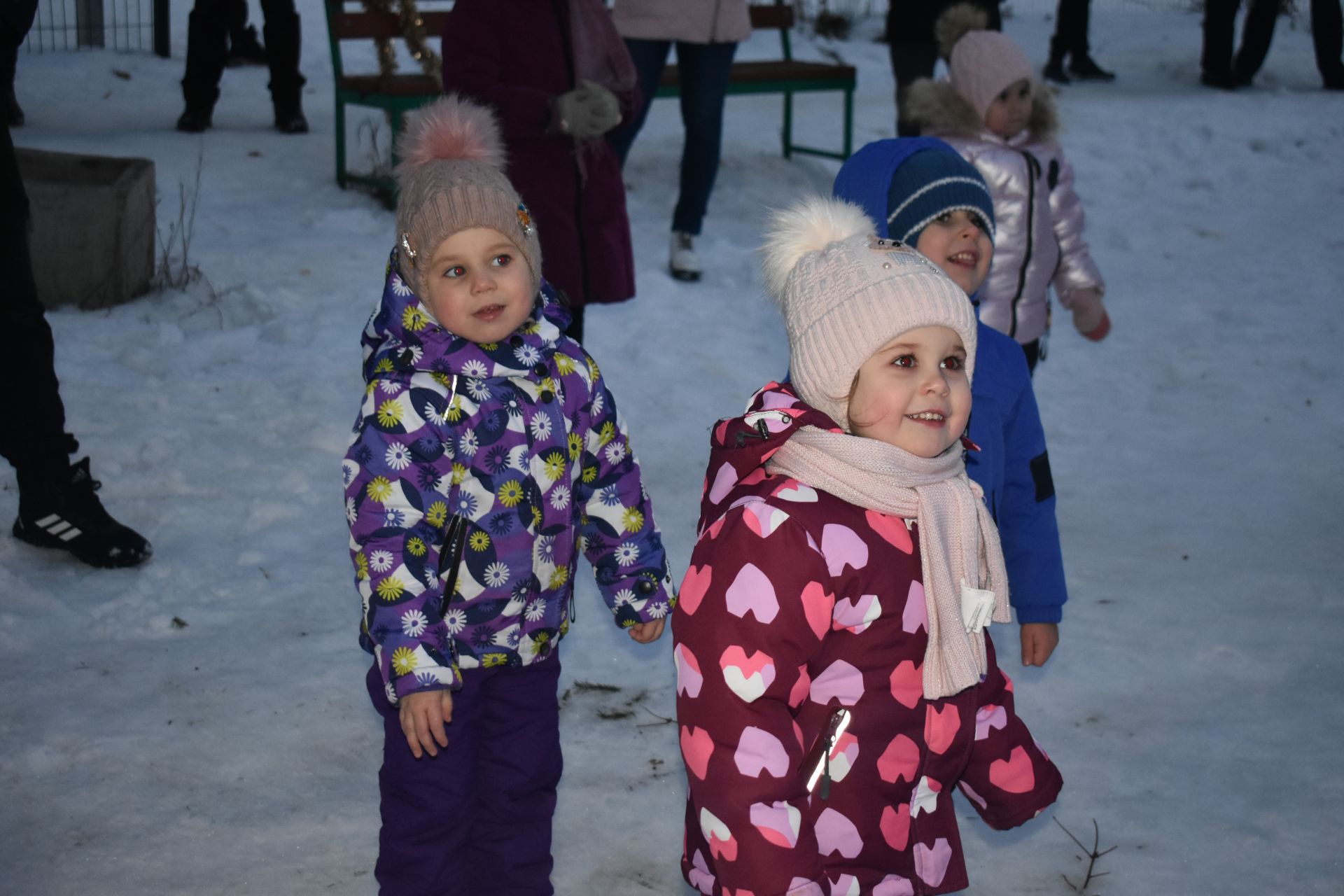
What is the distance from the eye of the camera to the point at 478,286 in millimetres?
2463

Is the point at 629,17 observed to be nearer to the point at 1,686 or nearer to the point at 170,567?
the point at 170,567

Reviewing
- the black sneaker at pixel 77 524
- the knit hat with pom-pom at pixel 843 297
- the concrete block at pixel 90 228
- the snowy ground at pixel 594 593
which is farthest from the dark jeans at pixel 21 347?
the knit hat with pom-pom at pixel 843 297

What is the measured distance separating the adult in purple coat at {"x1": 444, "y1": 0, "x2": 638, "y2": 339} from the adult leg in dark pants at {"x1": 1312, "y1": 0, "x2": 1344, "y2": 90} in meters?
10.1

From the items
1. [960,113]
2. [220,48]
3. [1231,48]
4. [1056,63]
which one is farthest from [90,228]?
[1231,48]

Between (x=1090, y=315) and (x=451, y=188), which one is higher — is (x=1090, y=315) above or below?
below

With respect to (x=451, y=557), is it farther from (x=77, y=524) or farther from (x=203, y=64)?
(x=203, y=64)

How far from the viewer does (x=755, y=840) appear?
6.02 feet

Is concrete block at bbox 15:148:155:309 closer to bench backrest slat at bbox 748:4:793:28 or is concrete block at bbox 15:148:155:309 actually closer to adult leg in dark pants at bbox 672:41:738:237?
adult leg in dark pants at bbox 672:41:738:237

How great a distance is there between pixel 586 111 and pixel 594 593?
1486 millimetres

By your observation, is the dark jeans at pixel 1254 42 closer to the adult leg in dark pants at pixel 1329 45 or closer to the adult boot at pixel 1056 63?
the adult leg in dark pants at pixel 1329 45

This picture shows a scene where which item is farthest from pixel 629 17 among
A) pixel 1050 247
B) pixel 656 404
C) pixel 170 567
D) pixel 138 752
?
pixel 138 752

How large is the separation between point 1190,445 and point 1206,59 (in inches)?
319

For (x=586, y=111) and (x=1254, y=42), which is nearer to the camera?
(x=586, y=111)

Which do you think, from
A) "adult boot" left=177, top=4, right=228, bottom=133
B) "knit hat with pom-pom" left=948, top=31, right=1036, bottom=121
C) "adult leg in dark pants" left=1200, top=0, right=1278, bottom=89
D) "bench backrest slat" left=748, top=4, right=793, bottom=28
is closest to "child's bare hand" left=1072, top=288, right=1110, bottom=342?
"knit hat with pom-pom" left=948, top=31, right=1036, bottom=121
